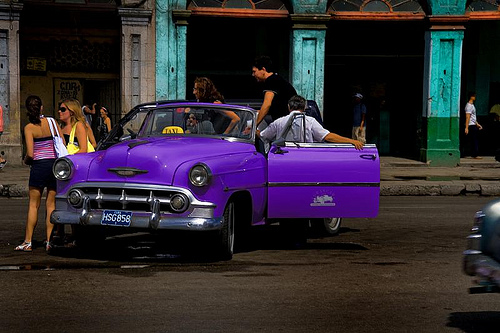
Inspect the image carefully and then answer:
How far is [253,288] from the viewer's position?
8.29 m

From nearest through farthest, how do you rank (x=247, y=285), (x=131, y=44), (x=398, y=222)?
(x=247, y=285) < (x=398, y=222) < (x=131, y=44)

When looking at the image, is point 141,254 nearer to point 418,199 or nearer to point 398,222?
point 398,222

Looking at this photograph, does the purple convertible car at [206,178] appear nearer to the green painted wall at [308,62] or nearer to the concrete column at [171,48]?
the concrete column at [171,48]

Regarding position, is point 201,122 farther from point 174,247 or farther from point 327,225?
point 327,225

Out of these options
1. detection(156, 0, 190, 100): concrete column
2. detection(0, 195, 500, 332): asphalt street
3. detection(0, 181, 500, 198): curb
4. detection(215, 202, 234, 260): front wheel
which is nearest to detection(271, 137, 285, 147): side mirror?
detection(215, 202, 234, 260): front wheel

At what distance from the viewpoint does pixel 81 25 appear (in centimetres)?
2584

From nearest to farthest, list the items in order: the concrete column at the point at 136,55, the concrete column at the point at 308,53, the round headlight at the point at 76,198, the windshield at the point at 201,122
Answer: the round headlight at the point at 76,198
the windshield at the point at 201,122
the concrete column at the point at 136,55
the concrete column at the point at 308,53

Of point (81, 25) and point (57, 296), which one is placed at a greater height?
point (81, 25)

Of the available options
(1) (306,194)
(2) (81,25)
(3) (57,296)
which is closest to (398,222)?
(1) (306,194)

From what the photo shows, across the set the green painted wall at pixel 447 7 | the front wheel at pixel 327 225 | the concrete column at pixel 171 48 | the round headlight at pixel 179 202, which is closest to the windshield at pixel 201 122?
the round headlight at pixel 179 202

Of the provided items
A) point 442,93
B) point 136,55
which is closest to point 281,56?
point 442,93

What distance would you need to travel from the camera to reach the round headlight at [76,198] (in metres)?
9.70

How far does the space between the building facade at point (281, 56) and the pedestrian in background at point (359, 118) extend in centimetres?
142

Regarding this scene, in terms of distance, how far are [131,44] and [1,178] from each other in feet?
18.3
